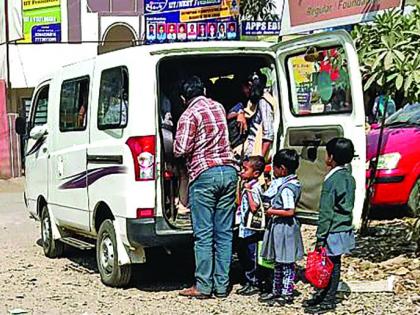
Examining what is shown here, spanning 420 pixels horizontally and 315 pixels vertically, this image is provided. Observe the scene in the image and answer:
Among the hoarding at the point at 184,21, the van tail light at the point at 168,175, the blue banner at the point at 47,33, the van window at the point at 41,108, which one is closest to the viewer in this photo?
the van tail light at the point at 168,175

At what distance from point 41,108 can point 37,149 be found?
557 millimetres

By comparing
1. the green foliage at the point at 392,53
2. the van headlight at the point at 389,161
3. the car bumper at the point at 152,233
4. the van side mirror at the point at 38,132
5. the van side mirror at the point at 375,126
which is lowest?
the car bumper at the point at 152,233

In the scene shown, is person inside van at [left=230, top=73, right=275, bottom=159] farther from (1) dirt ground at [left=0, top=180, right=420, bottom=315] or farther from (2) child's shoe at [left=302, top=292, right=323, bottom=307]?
(2) child's shoe at [left=302, top=292, right=323, bottom=307]

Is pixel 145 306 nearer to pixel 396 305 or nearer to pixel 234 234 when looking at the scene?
pixel 234 234

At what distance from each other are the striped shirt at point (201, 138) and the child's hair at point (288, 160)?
505 millimetres

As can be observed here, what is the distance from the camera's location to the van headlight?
36.6 ft

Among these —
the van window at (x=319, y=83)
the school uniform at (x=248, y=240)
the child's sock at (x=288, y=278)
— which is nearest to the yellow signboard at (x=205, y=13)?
the van window at (x=319, y=83)

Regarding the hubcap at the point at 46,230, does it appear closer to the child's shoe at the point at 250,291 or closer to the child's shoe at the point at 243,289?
the child's shoe at the point at 243,289

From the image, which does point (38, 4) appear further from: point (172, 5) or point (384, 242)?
point (384, 242)

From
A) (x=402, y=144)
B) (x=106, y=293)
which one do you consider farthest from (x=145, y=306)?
(x=402, y=144)

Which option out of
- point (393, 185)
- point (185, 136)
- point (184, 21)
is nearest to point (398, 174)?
point (393, 185)

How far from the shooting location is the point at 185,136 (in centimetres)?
779

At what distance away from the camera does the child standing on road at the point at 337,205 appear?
23.4 ft

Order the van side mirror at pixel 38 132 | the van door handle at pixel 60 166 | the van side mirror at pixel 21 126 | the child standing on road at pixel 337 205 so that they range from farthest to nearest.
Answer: the van side mirror at pixel 21 126 → the van side mirror at pixel 38 132 → the van door handle at pixel 60 166 → the child standing on road at pixel 337 205
